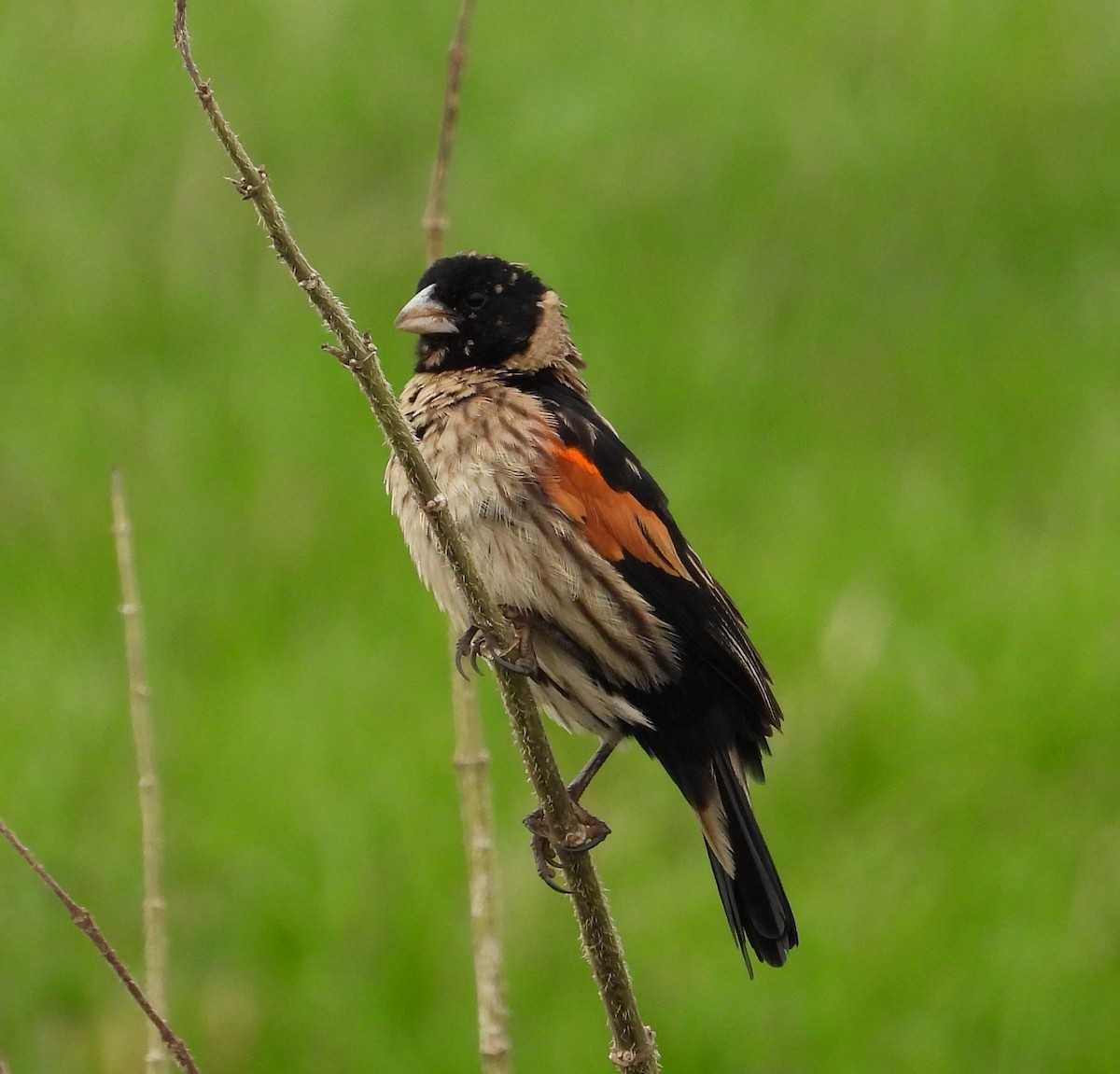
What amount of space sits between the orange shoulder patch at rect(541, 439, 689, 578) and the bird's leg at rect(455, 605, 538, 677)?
0.20m

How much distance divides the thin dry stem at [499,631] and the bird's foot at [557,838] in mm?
12

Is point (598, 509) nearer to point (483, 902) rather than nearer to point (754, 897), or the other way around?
point (754, 897)

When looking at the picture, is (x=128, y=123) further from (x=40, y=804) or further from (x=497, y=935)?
(x=497, y=935)

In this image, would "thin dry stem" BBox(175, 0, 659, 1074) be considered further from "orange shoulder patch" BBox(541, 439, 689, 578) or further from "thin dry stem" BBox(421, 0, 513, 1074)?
"orange shoulder patch" BBox(541, 439, 689, 578)

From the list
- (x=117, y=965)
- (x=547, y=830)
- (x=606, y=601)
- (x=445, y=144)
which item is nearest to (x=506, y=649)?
(x=547, y=830)

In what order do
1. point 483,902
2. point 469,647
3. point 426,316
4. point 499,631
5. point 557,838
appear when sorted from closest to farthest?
point 499,631
point 557,838
point 483,902
point 469,647
point 426,316

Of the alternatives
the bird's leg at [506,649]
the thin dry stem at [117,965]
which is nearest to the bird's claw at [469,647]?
the bird's leg at [506,649]

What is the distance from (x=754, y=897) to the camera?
3408mm

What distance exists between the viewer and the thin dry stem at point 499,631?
214cm

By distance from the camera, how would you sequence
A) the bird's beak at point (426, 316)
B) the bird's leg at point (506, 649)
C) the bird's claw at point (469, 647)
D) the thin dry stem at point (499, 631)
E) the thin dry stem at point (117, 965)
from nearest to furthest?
1. the thin dry stem at point (499, 631)
2. the thin dry stem at point (117, 965)
3. the bird's leg at point (506, 649)
4. the bird's claw at point (469, 647)
5. the bird's beak at point (426, 316)

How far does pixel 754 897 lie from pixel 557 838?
0.83 metres

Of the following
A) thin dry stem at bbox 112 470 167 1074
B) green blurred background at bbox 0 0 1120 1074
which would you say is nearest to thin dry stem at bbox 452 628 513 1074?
thin dry stem at bbox 112 470 167 1074

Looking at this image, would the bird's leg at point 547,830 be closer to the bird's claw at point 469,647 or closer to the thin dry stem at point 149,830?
the bird's claw at point 469,647

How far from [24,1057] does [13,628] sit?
1.52 meters
